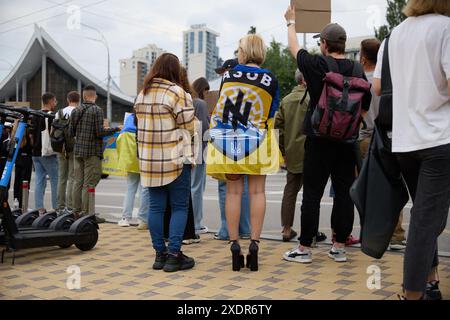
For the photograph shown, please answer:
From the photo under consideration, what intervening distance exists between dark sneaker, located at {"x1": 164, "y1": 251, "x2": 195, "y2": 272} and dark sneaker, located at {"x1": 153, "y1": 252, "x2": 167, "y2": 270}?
10 centimetres

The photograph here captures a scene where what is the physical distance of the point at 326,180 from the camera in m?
4.27

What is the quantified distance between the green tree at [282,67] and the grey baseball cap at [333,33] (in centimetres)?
3516

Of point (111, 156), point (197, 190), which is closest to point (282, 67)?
point (111, 156)

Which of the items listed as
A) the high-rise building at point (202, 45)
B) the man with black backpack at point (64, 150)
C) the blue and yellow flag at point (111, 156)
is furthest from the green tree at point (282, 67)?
the man with black backpack at point (64, 150)

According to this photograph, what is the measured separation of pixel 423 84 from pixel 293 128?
256 cm

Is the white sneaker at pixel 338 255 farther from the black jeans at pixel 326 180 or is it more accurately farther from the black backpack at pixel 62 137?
the black backpack at pixel 62 137

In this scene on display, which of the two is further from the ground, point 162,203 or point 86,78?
point 86,78

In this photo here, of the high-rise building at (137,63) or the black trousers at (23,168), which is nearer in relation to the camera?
the black trousers at (23,168)

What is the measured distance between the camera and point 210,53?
137 ft

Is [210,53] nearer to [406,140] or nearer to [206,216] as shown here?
[206,216]

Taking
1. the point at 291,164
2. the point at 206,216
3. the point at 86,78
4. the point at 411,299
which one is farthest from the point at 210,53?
the point at 411,299

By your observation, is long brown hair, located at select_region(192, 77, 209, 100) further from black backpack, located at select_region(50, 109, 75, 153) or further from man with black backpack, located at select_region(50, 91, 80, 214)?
black backpack, located at select_region(50, 109, 75, 153)

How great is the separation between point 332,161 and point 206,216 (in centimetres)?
423

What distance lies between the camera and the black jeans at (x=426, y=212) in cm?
269
